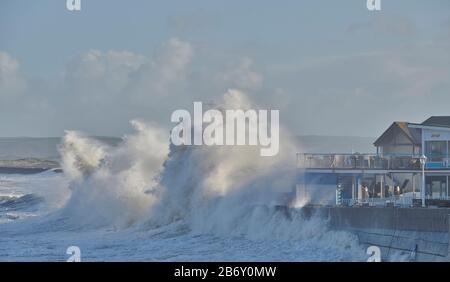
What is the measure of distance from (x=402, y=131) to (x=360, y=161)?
3.23 meters

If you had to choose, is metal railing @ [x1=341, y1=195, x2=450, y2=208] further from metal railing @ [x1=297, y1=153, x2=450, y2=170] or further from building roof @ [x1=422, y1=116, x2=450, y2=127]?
building roof @ [x1=422, y1=116, x2=450, y2=127]

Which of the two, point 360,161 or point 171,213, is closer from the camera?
point 360,161

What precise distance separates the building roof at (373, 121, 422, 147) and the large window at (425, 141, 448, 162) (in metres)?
A: 0.94

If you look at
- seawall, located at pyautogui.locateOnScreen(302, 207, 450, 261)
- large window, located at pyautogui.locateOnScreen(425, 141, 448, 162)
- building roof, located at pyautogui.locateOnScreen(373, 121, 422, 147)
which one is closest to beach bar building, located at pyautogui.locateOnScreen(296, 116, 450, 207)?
large window, located at pyautogui.locateOnScreen(425, 141, 448, 162)

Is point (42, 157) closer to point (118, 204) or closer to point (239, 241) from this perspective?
point (118, 204)

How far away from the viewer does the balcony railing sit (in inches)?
1155

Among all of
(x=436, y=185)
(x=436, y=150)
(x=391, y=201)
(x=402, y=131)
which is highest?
(x=402, y=131)

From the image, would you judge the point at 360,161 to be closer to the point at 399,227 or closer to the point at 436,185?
the point at 436,185

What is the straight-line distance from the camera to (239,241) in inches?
1065

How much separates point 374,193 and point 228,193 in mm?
3610

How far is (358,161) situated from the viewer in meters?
29.8

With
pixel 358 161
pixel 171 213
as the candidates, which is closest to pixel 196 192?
pixel 171 213

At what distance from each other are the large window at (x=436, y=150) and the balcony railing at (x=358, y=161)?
0.34 metres

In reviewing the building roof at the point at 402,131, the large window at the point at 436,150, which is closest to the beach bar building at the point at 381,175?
the large window at the point at 436,150
